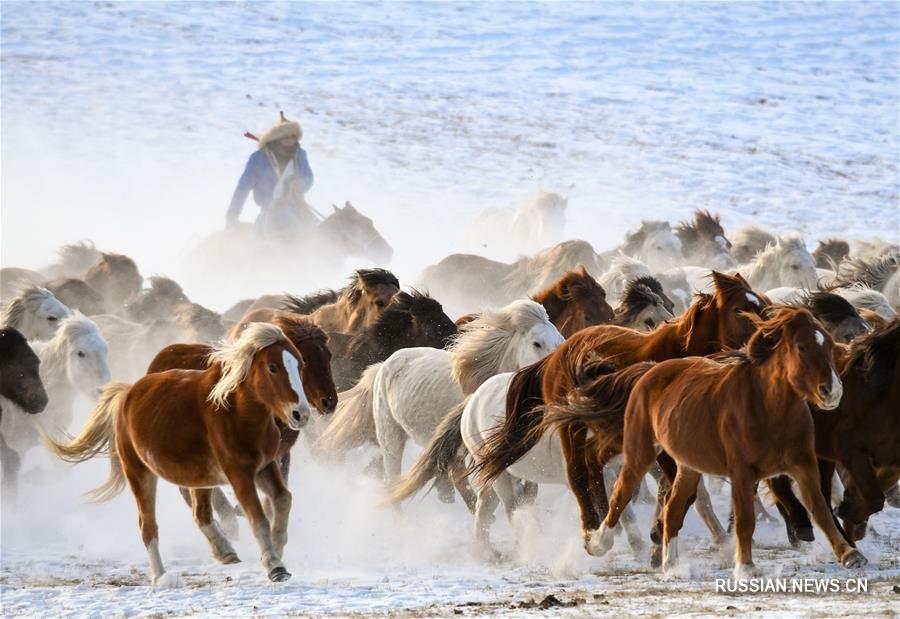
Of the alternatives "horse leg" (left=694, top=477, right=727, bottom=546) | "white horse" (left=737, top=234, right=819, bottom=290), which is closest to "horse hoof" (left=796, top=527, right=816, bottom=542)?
"horse leg" (left=694, top=477, right=727, bottom=546)

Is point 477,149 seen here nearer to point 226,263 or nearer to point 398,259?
point 398,259

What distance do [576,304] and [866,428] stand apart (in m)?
3.34

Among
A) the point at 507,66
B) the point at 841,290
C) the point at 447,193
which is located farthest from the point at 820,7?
the point at 841,290

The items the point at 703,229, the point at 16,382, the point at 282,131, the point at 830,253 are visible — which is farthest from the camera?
the point at 830,253

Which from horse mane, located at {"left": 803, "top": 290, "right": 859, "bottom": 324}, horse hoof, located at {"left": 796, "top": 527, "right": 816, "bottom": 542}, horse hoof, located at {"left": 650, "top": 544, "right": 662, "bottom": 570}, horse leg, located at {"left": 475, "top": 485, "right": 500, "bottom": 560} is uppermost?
horse mane, located at {"left": 803, "top": 290, "right": 859, "bottom": 324}

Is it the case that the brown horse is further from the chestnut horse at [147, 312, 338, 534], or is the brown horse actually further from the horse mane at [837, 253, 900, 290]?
the horse mane at [837, 253, 900, 290]

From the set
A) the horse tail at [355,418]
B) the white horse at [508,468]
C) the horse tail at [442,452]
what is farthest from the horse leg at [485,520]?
the horse tail at [355,418]

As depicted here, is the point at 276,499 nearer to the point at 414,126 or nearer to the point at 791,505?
the point at 791,505

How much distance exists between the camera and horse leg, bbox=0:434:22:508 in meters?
11.8

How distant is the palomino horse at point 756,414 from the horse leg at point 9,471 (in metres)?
5.74

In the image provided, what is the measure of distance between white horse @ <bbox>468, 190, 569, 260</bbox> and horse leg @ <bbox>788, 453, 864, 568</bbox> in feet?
47.3

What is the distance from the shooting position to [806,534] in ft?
27.0

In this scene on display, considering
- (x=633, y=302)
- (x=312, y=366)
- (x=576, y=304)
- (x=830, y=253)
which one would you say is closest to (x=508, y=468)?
(x=312, y=366)

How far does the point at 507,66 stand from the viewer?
44.1 m
